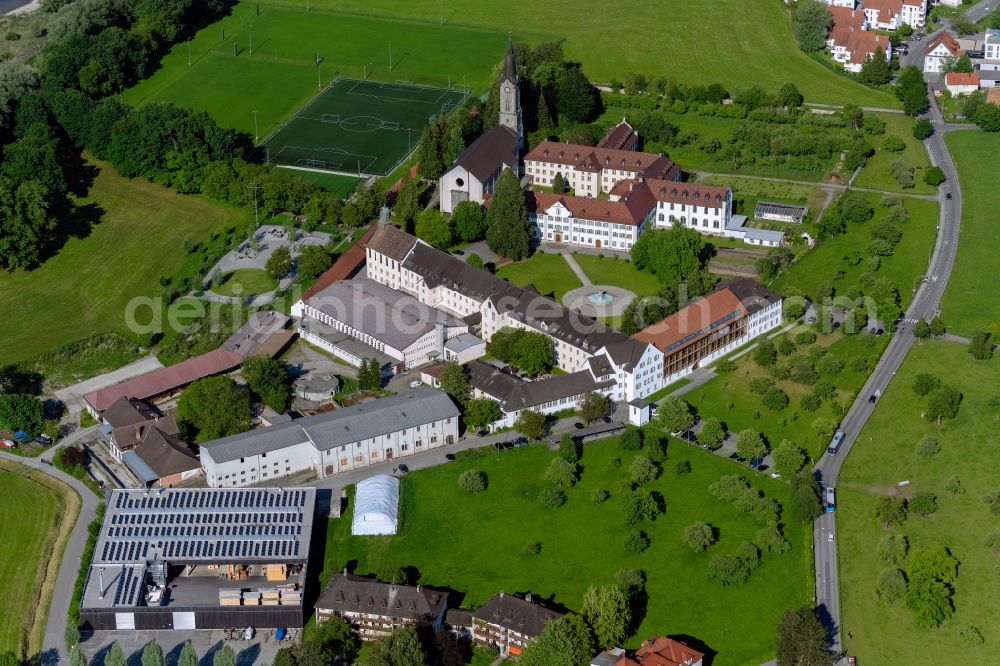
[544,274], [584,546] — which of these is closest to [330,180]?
[544,274]

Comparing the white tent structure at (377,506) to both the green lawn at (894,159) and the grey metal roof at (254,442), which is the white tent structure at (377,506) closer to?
the grey metal roof at (254,442)

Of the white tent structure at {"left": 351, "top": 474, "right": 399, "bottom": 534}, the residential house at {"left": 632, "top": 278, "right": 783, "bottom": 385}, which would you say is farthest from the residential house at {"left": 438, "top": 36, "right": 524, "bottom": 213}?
the white tent structure at {"left": 351, "top": 474, "right": 399, "bottom": 534}

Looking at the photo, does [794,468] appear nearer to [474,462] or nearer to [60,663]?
[474,462]

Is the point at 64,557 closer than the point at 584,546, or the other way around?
the point at 64,557

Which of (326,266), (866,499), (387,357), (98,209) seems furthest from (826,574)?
(98,209)

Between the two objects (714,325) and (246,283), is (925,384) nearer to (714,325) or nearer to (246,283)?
(714,325)

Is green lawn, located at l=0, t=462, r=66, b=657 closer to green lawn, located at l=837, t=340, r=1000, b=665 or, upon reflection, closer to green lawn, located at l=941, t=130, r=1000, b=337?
green lawn, located at l=837, t=340, r=1000, b=665
